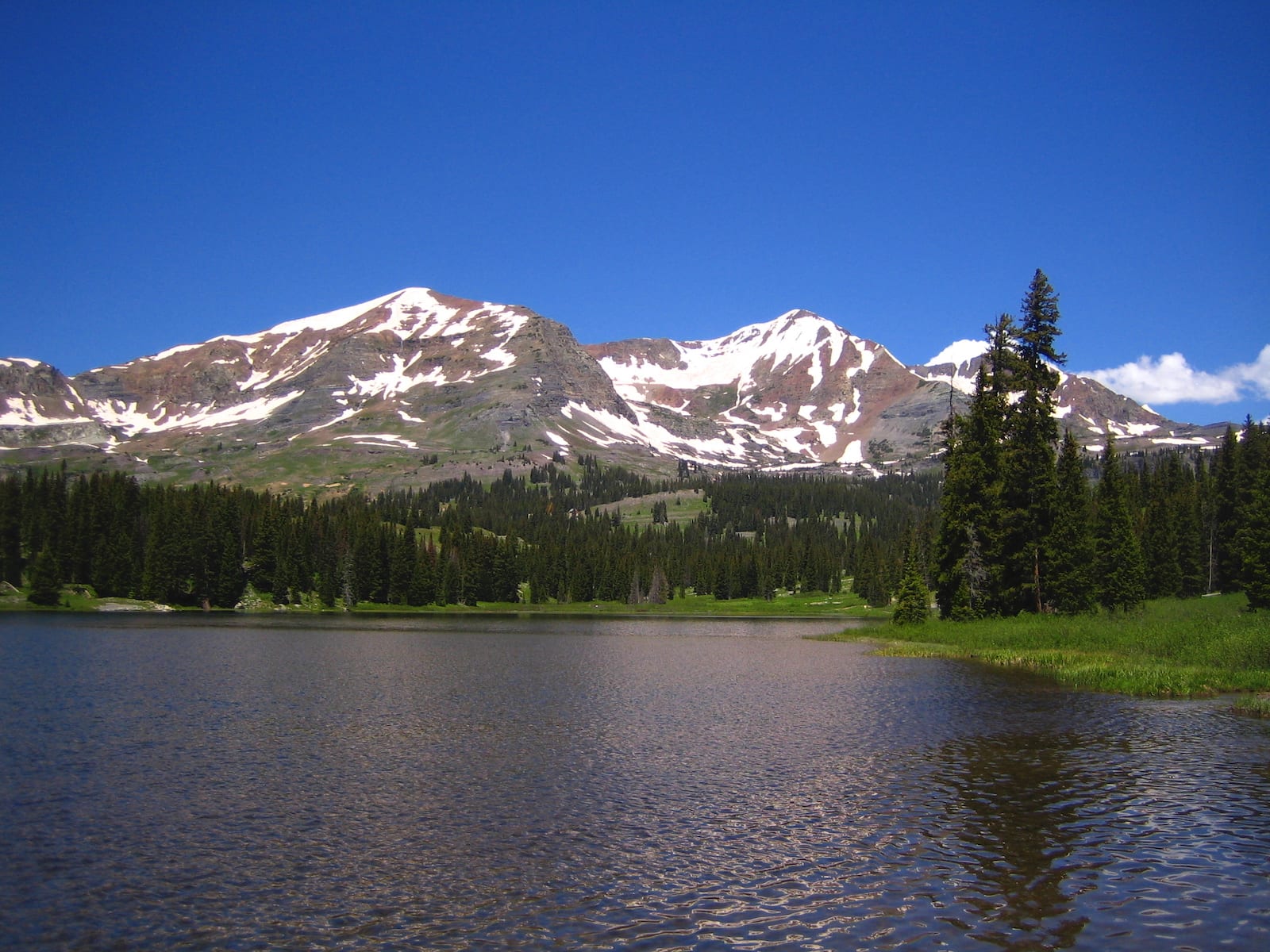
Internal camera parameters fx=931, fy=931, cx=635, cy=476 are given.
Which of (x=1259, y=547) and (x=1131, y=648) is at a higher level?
(x=1259, y=547)

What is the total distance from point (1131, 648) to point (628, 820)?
1624 inches

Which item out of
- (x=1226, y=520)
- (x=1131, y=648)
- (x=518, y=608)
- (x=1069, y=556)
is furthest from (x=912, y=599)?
(x=518, y=608)

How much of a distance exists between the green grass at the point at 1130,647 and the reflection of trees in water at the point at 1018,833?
14.5 meters

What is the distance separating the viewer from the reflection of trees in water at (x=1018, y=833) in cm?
1618

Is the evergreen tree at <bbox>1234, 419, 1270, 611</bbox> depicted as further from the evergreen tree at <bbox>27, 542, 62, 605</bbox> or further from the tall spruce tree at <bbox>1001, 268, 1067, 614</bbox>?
the evergreen tree at <bbox>27, 542, 62, 605</bbox>

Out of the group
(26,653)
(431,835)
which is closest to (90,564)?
(26,653)

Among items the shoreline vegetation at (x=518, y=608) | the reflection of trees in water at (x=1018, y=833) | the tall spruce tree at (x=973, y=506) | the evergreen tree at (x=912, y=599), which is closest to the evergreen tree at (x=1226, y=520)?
the shoreline vegetation at (x=518, y=608)

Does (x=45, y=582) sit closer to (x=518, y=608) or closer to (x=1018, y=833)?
(x=518, y=608)

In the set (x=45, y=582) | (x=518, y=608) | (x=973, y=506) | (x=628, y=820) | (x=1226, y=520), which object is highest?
(x=1226, y=520)

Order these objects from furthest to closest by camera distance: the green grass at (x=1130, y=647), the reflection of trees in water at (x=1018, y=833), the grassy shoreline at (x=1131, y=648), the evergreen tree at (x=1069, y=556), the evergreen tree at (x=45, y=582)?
the evergreen tree at (x=45, y=582)
the evergreen tree at (x=1069, y=556)
the green grass at (x=1130, y=647)
the grassy shoreline at (x=1131, y=648)
the reflection of trees in water at (x=1018, y=833)

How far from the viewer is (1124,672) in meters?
45.4

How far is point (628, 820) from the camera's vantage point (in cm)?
2298

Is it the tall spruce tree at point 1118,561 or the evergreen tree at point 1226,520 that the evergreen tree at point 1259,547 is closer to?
the tall spruce tree at point 1118,561

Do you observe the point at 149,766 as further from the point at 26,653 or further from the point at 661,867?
the point at 26,653
